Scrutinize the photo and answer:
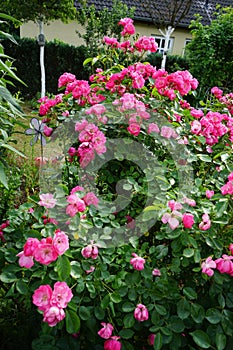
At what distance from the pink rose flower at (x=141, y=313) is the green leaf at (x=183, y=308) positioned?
0.38ft

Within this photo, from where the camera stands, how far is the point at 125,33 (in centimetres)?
226

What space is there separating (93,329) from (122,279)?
199mm

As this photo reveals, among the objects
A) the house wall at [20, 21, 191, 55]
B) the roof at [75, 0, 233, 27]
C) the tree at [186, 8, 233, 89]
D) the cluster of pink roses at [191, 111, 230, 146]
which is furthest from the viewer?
the roof at [75, 0, 233, 27]

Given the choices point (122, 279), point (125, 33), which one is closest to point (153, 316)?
point (122, 279)

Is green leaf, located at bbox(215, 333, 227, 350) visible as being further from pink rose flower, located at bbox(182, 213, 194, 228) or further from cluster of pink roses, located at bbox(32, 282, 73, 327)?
cluster of pink roses, located at bbox(32, 282, 73, 327)

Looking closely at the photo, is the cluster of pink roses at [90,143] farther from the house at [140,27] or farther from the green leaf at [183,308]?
the house at [140,27]

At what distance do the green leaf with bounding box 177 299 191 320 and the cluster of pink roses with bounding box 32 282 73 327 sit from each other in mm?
415

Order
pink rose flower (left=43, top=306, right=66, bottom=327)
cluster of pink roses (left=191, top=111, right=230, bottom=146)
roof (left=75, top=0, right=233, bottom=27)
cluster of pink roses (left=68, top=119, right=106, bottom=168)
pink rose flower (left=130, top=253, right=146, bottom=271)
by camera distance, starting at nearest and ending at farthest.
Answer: pink rose flower (left=43, top=306, right=66, bottom=327)
pink rose flower (left=130, top=253, right=146, bottom=271)
cluster of pink roses (left=68, top=119, right=106, bottom=168)
cluster of pink roses (left=191, top=111, right=230, bottom=146)
roof (left=75, top=0, right=233, bottom=27)

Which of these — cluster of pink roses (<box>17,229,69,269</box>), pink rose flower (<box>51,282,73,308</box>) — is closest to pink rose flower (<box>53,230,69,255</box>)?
cluster of pink roses (<box>17,229,69,269</box>)

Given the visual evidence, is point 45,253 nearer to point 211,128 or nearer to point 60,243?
point 60,243

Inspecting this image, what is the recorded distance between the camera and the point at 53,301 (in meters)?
1.11

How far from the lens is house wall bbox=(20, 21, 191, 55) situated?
12.0m

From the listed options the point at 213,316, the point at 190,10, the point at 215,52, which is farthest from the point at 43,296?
the point at 190,10

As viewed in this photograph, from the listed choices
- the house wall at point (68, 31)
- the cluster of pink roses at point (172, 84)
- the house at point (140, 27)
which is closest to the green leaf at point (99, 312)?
the cluster of pink roses at point (172, 84)
